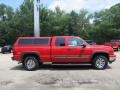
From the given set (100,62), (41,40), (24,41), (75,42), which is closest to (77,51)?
(75,42)

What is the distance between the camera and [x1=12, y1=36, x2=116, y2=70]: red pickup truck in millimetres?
18578

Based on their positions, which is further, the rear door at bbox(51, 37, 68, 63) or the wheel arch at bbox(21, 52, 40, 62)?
the wheel arch at bbox(21, 52, 40, 62)

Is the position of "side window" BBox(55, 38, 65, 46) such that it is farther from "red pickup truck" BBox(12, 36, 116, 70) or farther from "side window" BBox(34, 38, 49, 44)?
"side window" BBox(34, 38, 49, 44)

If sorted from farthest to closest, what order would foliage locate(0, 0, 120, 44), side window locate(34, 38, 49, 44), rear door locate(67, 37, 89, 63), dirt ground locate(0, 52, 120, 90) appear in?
foliage locate(0, 0, 120, 44) → side window locate(34, 38, 49, 44) → rear door locate(67, 37, 89, 63) → dirt ground locate(0, 52, 120, 90)

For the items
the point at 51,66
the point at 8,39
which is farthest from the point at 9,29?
the point at 51,66

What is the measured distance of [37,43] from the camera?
18.9m

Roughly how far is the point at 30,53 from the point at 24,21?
36.6 metres

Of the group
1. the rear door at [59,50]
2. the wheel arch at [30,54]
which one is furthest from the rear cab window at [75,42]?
the wheel arch at [30,54]

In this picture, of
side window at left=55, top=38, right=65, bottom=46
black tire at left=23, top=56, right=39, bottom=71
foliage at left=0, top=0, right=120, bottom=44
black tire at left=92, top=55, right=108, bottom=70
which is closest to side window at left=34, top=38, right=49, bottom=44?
side window at left=55, top=38, right=65, bottom=46

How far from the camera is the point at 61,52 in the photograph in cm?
1862

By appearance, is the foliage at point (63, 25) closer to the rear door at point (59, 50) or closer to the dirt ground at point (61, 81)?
the rear door at point (59, 50)

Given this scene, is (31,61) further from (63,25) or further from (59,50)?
(63,25)

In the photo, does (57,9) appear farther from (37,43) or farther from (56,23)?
(37,43)

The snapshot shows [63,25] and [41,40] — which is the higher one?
[63,25]
